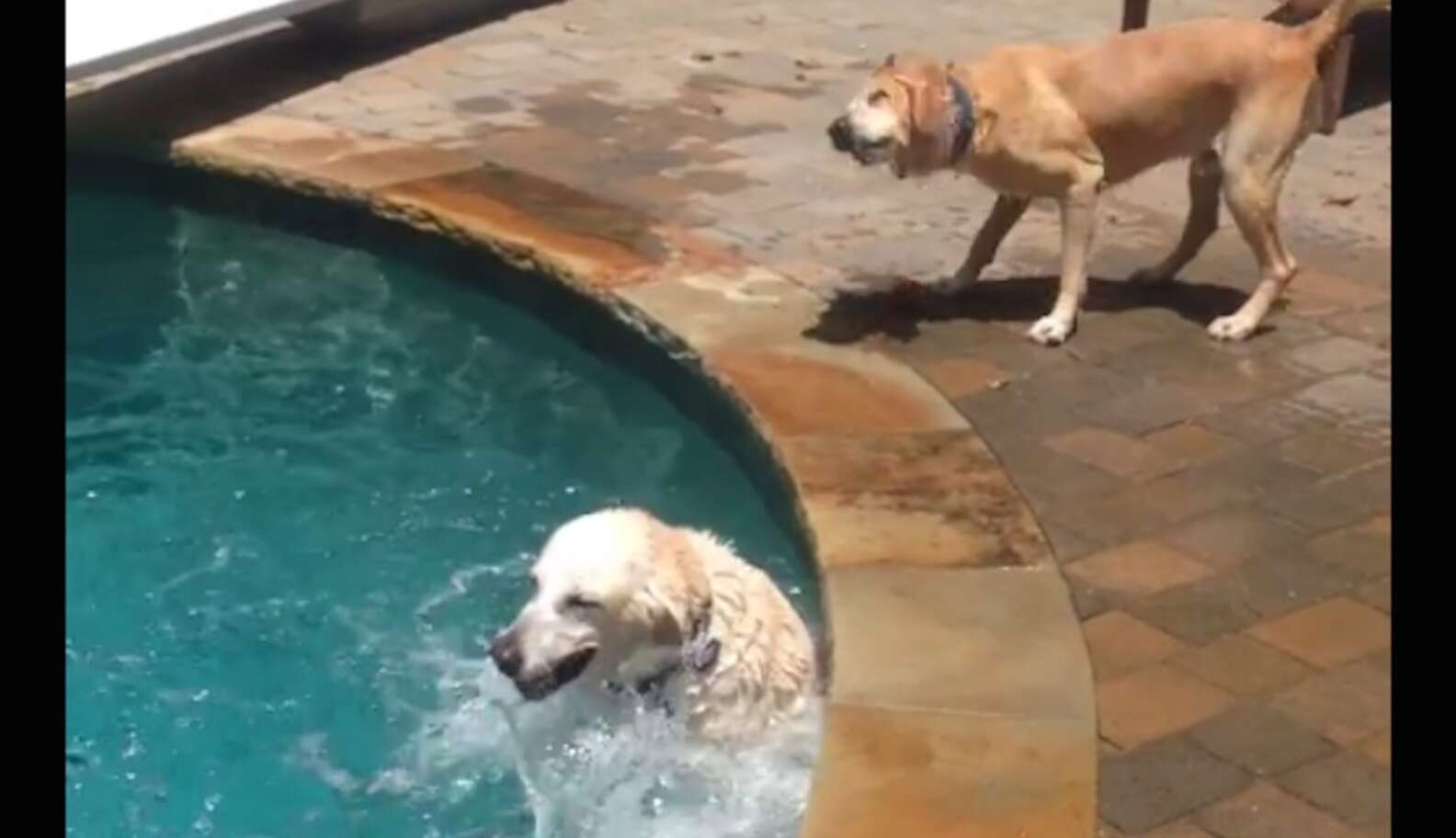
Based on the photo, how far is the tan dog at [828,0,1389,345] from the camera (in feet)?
17.6

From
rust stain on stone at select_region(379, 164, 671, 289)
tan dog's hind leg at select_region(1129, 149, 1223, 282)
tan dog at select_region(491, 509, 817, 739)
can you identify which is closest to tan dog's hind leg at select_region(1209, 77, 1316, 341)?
tan dog's hind leg at select_region(1129, 149, 1223, 282)

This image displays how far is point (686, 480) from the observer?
18.3ft

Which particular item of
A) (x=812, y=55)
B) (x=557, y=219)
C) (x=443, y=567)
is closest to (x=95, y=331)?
(x=557, y=219)

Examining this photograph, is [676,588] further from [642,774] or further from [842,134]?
[842,134]

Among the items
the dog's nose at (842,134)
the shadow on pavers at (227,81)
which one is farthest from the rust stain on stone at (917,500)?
A: the shadow on pavers at (227,81)

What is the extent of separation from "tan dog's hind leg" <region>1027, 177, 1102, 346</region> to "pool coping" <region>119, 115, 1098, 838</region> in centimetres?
45

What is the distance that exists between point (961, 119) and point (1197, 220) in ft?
3.43

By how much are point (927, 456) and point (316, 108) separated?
3.70 metres

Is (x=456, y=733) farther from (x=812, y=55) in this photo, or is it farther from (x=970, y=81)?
(x=812, y=55)

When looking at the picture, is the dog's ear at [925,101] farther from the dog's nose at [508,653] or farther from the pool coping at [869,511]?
the dog's nose at [508,653]

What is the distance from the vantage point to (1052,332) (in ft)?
18.4

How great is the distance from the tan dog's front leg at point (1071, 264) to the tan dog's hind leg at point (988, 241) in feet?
0.76

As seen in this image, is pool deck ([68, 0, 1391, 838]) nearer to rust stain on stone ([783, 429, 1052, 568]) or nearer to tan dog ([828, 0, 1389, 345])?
rust stain on stone ([783, 429, 1052, 568])
